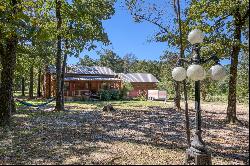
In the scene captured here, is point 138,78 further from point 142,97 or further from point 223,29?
point 223,29

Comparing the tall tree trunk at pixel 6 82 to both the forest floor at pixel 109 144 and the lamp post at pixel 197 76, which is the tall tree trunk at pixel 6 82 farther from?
the lamp post at pixel 197 76

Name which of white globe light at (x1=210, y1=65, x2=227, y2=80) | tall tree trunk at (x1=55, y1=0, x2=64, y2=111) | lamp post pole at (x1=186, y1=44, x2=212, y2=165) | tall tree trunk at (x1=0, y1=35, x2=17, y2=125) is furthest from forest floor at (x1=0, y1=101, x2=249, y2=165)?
tall tree trunk at (x1=55, y1=0, x2=64, y2=111)

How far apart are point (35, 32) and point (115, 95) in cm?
2882

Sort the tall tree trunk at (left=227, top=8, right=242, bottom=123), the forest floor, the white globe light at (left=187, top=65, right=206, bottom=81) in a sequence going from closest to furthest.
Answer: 1. the white globe light at (left=187, top=65, right=206, bottom=81)
2. the forest floor
3. the tall tree trunk at (left=227, top=8, right=242, bottom=123)

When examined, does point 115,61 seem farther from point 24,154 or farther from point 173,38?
point 24,154

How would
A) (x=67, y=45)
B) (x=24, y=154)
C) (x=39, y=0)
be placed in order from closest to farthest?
1. (x=24, y=154)
2. (x=39, y=0)
3. (x=67, y=45)

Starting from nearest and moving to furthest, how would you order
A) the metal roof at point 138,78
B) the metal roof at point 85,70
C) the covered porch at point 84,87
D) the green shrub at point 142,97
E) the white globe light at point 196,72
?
the white globe light at point 196,72, the covered porch at point 84,87, the green shrub at point 142,97, the metal roof at point 85,70, the metal roof at point 138,78

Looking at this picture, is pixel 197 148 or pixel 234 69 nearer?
pixel 197 148

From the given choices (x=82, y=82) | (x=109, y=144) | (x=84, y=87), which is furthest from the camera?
(x=84, y=87)

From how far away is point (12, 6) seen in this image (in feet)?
47.3

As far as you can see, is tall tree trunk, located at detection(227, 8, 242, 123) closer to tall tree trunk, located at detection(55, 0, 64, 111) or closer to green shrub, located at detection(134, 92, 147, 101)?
tall tree trunk, located at detection(55, 0, 64, 111)

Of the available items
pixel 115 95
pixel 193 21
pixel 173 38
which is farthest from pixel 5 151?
pixel 115 95

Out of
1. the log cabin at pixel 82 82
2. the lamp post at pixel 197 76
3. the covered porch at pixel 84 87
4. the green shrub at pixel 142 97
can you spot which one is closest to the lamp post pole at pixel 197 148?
the lamp post at pixel 197 76

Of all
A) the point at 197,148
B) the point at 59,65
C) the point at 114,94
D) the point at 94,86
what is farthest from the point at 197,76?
the point at 94,86
